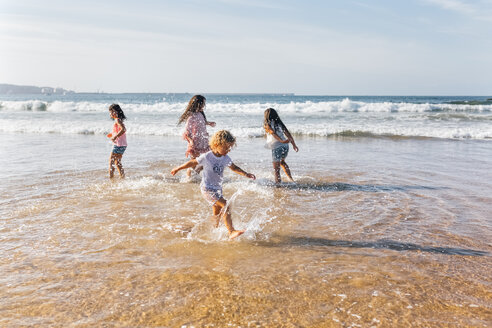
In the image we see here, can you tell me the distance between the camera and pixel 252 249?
167 inches

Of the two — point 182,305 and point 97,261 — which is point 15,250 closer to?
point 97,261

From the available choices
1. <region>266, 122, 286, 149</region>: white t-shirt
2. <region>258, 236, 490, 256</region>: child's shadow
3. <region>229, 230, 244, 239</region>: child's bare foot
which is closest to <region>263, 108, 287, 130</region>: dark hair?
<region>266, 122, 286, 149</region>: white t-shirt

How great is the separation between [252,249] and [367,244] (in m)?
1.40

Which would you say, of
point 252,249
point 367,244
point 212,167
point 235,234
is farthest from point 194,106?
point 367,244

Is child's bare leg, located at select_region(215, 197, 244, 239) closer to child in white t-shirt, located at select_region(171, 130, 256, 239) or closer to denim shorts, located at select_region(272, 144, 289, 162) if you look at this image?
child in white t-shirt, located at select_region(171, 130, 256, 239)

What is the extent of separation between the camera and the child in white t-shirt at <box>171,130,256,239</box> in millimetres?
4543

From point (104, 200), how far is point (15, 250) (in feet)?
7.47

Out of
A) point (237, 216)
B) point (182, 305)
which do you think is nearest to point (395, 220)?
point (237, 216)

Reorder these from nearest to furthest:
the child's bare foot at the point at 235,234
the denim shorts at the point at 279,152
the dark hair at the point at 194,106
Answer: the child's bare foot at the point at 235,234 → the dark hair at the point at 194,106 → the denim shorts at the point at 279,152

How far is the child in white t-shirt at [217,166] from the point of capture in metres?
4.54

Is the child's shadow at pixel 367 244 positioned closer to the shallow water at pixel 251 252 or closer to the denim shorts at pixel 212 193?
the shallow water at pixel 251 252

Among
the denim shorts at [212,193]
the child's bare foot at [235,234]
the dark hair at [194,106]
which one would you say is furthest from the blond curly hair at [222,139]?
the dark hair at [194,106]

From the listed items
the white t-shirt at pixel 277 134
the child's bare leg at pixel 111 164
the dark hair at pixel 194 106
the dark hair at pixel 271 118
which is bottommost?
the child's bare leg at pixel 111 164

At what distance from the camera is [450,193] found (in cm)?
677
